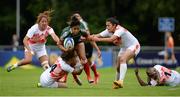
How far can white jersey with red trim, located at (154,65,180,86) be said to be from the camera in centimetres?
2133

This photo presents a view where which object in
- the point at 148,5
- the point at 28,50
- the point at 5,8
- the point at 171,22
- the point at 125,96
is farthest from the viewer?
the point at 5,8

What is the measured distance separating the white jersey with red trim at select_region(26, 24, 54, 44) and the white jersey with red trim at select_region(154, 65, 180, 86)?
4.03 meters

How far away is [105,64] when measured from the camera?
4188cm

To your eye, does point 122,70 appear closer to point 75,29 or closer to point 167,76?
point 167,76

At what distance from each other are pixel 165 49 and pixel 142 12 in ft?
46.5

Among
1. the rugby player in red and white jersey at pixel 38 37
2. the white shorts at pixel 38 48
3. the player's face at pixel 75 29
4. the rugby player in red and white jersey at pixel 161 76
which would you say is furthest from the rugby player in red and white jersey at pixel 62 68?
the white shorts at pixel 38 48

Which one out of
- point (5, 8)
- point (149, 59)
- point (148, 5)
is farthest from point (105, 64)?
point (5, 8)

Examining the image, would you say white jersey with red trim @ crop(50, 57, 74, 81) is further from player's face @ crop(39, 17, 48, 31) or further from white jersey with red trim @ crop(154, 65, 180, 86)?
player's face @ crop(39, 17, 48, 31)

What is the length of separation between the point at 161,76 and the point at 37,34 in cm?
474

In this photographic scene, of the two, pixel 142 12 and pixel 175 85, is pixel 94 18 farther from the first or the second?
pixel 175 85

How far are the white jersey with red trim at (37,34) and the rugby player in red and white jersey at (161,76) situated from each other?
3839 mm

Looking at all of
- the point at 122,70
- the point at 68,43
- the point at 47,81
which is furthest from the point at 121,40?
the point at 47,81

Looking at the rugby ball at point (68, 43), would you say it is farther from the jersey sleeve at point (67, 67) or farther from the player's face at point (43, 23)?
the player's face at point (43, 23)

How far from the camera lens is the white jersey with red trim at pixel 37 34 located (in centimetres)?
2400
